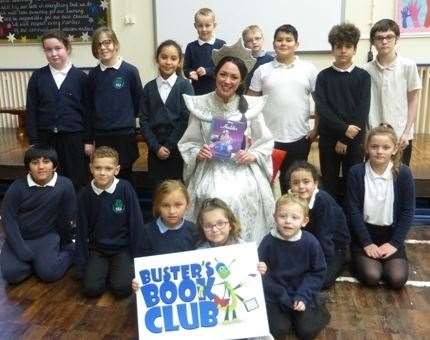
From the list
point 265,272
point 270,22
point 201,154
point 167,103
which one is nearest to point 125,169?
point 167,103

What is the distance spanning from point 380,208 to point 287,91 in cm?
94

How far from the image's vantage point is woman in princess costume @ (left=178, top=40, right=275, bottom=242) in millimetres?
2727

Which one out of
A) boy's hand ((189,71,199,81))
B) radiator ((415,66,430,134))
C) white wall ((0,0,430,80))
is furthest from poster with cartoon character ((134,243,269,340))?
radiator ((415,66,430,134))

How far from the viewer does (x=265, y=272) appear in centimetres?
224

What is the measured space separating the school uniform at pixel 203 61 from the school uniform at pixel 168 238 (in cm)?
142

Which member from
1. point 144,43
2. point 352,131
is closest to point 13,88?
point 144,43

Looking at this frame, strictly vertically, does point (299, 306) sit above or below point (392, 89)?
below

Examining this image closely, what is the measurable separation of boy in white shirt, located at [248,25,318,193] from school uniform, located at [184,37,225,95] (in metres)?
0.42

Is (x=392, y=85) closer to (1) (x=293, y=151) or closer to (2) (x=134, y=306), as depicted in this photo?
(1) (x=293, y=151)

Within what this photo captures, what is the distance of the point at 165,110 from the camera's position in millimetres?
3006

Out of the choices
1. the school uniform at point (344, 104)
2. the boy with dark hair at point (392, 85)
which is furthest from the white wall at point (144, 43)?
the school uniform at point (344, 104)

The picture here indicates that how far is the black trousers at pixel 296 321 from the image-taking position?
7.25ft

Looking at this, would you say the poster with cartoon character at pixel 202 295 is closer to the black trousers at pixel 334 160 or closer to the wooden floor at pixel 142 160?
the black trousers at pixel 334 160

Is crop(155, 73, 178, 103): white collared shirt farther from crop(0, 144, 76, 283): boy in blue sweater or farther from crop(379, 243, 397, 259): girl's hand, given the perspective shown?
crop(379, 243, 397, 259): girl's hand
